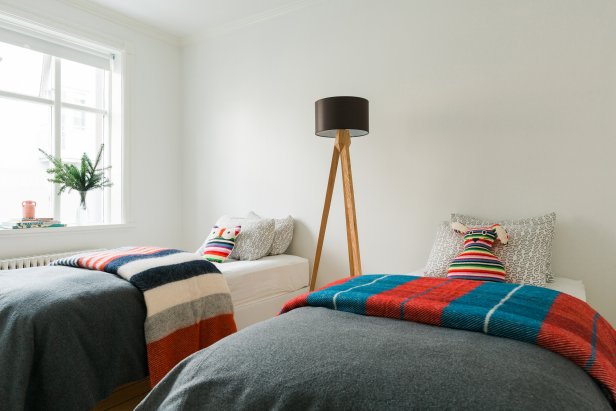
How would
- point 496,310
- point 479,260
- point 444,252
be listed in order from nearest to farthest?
point 496,310, point 479,260, point 444,252

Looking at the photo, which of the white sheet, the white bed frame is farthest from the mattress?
the white sheet

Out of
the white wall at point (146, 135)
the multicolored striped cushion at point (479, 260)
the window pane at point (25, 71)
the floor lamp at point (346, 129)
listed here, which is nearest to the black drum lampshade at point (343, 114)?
the floor lamp at point (346, 129)

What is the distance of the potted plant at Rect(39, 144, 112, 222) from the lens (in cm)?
361

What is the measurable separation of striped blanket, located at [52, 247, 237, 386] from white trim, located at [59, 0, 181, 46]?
8.00 ft

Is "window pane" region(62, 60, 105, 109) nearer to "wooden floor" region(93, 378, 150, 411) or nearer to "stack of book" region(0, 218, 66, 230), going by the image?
"stack of book" region(0, 218, 66, 230)

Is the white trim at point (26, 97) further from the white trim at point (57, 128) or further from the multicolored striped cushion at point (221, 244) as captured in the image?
→ the multicolored striped cushion at point (221, 244)

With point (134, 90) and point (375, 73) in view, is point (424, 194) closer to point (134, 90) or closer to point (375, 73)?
point (375, 73)

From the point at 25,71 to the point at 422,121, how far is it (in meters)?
3.29

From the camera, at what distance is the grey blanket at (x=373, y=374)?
2.85ft

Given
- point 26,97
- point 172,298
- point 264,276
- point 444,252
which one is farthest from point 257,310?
point 26,97

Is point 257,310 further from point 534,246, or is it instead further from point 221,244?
point 534,246

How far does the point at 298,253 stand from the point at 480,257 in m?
1.74

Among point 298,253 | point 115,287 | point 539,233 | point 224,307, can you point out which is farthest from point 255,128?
point 539,233

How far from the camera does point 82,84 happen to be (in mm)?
3955
